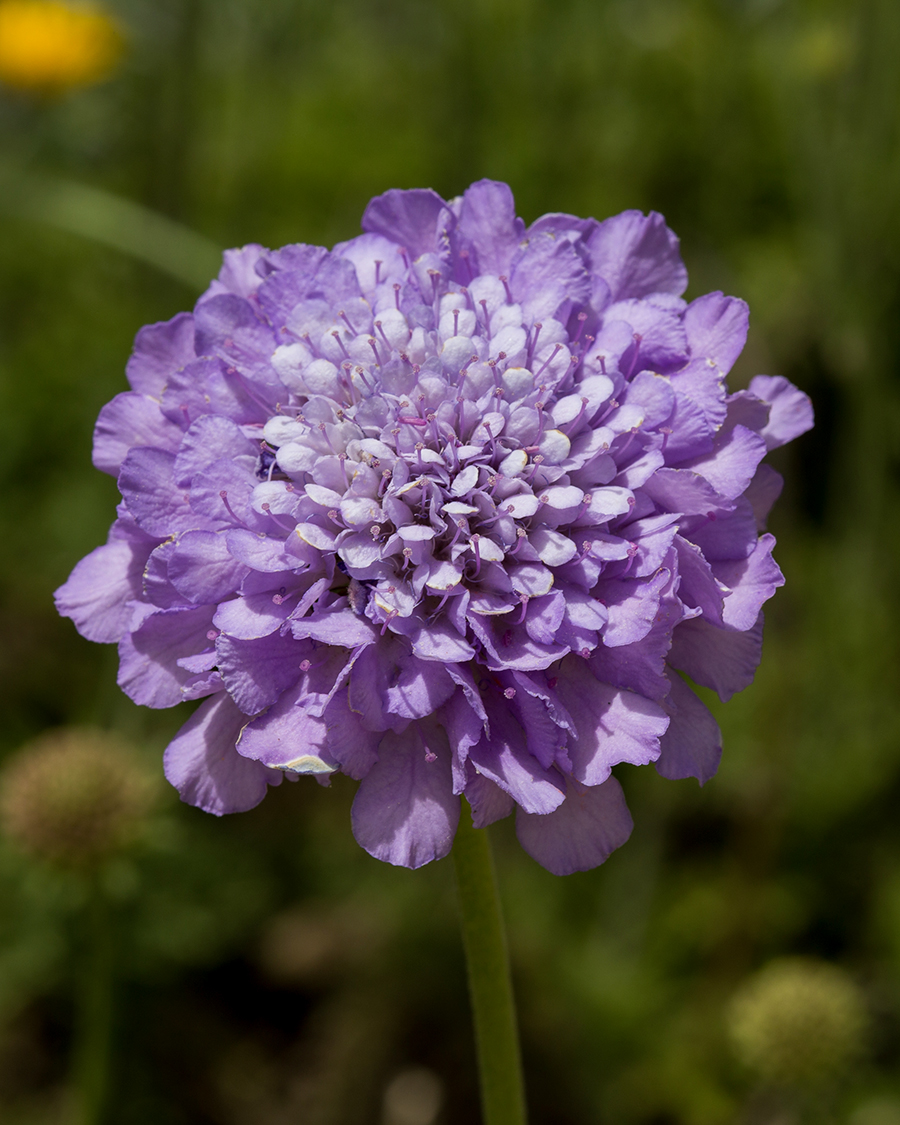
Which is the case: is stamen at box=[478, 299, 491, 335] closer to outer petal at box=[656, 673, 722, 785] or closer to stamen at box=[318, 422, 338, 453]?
stamen at box=[318, 422, 338, 453]

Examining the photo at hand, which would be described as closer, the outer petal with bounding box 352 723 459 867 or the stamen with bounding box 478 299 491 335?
the outer petal with bounding box 352 723 459 867

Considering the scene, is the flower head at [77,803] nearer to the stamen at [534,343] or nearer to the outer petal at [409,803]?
the outer petal at [409,803]

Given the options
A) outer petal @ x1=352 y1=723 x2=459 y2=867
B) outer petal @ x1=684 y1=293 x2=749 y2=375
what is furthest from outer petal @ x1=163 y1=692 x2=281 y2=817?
outer petal @ x1=684 y1=293 x2=749 y2=375

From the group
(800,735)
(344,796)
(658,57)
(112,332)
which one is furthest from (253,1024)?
(658,57)

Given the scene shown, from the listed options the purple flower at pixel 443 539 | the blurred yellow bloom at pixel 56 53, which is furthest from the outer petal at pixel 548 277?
the blurred yellow bloom at pixel 56 53

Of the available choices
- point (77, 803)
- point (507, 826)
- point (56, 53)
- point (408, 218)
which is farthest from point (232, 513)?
point (56, 53)

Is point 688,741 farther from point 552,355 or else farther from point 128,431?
point 128,431
